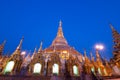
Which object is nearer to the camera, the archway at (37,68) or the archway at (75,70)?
the archway at (37,68)

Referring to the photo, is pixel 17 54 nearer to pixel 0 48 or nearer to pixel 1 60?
pixel 1 60

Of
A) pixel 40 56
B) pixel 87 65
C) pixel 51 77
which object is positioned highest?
pixel 40 56

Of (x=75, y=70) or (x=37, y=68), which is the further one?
(x=75, y=70)

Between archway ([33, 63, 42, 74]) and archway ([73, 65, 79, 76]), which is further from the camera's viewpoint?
archway ([73, 65, 79, 76])

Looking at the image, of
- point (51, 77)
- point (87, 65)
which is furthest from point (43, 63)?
point (87, 65)

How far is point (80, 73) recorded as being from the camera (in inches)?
1135

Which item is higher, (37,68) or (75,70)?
(37,68)

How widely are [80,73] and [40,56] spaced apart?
28.0 feet

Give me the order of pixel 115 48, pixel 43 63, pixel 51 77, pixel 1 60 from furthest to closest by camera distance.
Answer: pixel 115 48, pixel 1 60, pixel 43 63, pixel 51 77

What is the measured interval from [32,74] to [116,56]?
20.4 metres

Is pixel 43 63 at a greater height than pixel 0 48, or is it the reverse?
pixel 0 48

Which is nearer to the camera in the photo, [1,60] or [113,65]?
[1,60]

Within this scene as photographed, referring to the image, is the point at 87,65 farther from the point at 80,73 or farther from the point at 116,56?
the point at 116,56

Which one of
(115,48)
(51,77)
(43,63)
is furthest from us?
(115,48)
